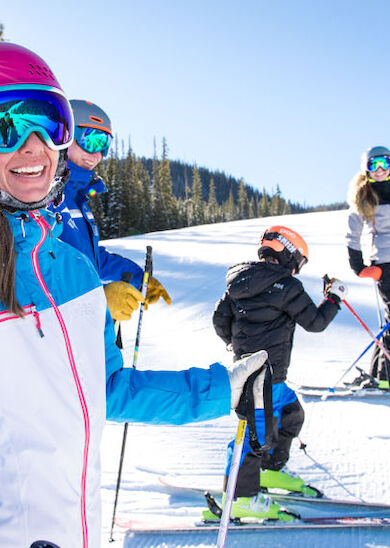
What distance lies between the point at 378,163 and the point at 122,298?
9.64ft

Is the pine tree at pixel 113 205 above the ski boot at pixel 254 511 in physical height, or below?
above

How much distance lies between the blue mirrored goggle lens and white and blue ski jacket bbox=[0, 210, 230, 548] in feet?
5.34

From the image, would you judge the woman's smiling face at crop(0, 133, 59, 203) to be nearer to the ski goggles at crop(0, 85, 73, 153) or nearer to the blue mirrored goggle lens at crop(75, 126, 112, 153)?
the ski goggles at crop(0, 85, 73, 153)

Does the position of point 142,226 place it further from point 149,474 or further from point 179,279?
point 149,474

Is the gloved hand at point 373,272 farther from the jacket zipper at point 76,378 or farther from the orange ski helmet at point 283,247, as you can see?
the jacket zipper at point 76,378

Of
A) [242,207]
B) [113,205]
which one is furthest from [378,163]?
[242,207]

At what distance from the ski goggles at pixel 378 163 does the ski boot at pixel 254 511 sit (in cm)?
305

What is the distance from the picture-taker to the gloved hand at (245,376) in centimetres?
150

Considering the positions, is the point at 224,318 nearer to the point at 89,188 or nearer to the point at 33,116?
the point at 89,188

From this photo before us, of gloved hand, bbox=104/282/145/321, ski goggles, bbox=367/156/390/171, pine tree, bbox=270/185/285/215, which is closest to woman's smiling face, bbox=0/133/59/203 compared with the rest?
gloved hand, bbox=104/282/145/321

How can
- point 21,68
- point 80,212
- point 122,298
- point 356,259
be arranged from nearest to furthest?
point 21,68 → point 122,298 → point 80,212 → point 356,259

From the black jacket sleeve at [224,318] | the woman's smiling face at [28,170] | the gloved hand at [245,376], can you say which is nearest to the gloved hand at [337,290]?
the black jacket sleeve at [224,318]

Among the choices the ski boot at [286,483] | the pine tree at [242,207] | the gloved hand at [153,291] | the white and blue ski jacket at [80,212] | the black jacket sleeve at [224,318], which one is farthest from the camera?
the pine tree at [242,207]

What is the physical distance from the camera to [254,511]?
8.87ft
